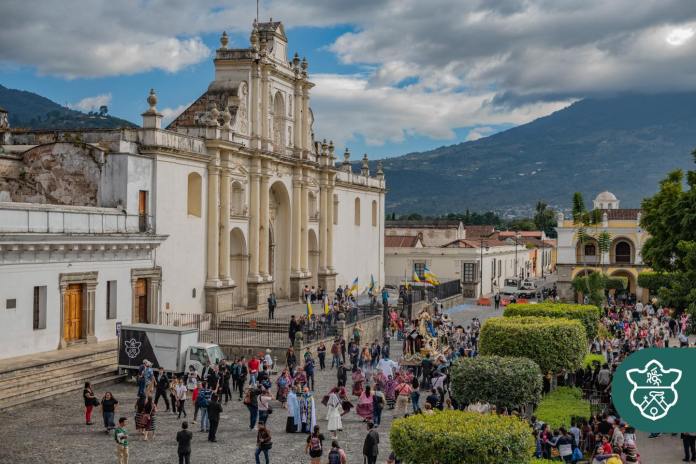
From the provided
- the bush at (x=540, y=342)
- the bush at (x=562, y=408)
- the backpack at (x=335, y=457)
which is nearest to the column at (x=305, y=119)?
the bush at (x=540, y=342)

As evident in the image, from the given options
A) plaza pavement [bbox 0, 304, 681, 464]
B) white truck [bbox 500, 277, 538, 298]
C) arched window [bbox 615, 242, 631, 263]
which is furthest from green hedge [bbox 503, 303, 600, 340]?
arched window [bbox 615, 242, 631, 263]

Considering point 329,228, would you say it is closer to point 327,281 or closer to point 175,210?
point 327,281

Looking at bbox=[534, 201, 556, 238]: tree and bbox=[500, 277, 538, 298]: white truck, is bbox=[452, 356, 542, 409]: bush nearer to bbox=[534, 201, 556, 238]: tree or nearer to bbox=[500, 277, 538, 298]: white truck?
bbox=[500, 277, 538, 298]: white truck

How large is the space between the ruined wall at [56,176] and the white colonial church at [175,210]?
1.7 inches

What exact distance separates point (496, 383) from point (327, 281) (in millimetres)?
29022

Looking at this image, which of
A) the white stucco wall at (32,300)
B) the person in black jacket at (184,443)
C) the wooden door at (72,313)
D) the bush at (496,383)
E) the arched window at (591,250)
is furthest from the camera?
the arched window at (591,250)

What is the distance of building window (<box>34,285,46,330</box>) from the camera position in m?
26.2

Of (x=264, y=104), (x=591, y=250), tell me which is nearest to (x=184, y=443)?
(x=264, y=104)

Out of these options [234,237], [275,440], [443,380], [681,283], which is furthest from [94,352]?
[681,283]

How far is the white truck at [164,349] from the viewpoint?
1020 inches

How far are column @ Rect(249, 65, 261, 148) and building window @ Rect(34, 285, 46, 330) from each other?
1626cm

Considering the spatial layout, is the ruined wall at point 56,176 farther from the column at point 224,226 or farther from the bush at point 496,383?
the bush at point 496,383

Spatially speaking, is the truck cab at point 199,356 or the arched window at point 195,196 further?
the arched window at point 195,196

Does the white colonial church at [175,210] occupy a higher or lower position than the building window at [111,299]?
higher
